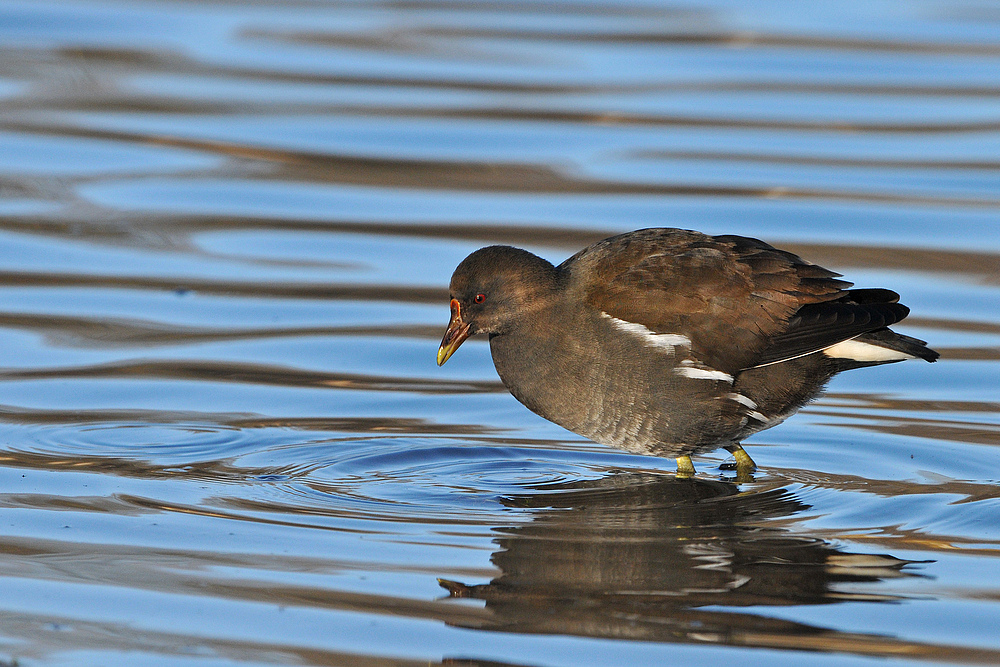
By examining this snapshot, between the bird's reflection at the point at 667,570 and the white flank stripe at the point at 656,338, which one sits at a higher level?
the white flank stripe at the point at 656,338

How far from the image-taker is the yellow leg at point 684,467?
23.6 ft

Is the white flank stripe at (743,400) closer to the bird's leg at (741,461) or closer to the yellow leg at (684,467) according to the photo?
the bird's leg at (741,461)

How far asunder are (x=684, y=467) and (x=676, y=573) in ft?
5.47

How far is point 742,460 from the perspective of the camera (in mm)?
7145

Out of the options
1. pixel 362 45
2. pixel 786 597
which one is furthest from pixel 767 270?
pixel 362 45

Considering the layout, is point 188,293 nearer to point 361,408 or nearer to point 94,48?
point 361,408

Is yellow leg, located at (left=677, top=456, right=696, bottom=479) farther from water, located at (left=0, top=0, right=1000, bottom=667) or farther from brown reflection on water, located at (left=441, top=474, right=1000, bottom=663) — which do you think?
brown reflection on water, located at (left=441, top=474, right=1000, bottom=663)

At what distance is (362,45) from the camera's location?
16453 mm

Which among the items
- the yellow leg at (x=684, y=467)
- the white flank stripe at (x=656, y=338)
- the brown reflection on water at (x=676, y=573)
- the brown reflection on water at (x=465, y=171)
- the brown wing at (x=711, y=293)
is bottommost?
the brown reflection on water at (x=676, y=573)

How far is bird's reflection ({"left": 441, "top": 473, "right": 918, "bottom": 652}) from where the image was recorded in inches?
200

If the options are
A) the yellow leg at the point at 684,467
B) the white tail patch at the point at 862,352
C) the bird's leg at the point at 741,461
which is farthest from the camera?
the yellow leg at the point at 684,467

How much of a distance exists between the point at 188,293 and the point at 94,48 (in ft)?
21.5

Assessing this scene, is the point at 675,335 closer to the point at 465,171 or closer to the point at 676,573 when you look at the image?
the point at 676,573

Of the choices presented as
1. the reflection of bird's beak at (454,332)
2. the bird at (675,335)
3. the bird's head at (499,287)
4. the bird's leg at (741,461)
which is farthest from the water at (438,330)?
the bird's head at (499,287)
